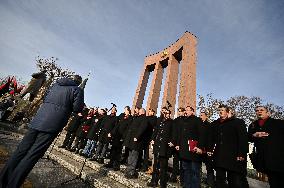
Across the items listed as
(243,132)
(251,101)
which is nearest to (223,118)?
(243,132)

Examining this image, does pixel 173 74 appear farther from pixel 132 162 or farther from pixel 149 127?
pixel 132 162

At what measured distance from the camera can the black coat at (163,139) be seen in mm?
4904

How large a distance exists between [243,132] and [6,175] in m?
3.94

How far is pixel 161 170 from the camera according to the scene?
4.67 m

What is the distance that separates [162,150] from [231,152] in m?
1.63

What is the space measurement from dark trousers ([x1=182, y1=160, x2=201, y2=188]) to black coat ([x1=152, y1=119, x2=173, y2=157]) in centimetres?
62

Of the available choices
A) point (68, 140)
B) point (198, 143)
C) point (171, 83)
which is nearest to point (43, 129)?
point (198, 143)

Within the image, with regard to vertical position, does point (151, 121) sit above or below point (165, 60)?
below

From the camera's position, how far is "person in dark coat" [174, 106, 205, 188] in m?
4.16

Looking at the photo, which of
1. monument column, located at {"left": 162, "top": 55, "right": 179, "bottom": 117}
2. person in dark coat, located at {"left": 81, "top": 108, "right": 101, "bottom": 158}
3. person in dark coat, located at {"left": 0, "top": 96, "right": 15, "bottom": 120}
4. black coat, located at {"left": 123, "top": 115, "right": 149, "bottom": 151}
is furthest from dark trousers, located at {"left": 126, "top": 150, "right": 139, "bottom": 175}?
person in dark coat, located at {"left": 0, "top": 96, "right": 15, "bottom": 120}

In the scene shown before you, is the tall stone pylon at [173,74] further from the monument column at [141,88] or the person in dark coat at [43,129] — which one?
the person in dark coat at [43,129]

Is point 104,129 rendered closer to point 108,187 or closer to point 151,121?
point 151,121

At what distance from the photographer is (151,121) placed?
596 cm

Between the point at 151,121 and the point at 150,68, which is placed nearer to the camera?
the point at 151,121
